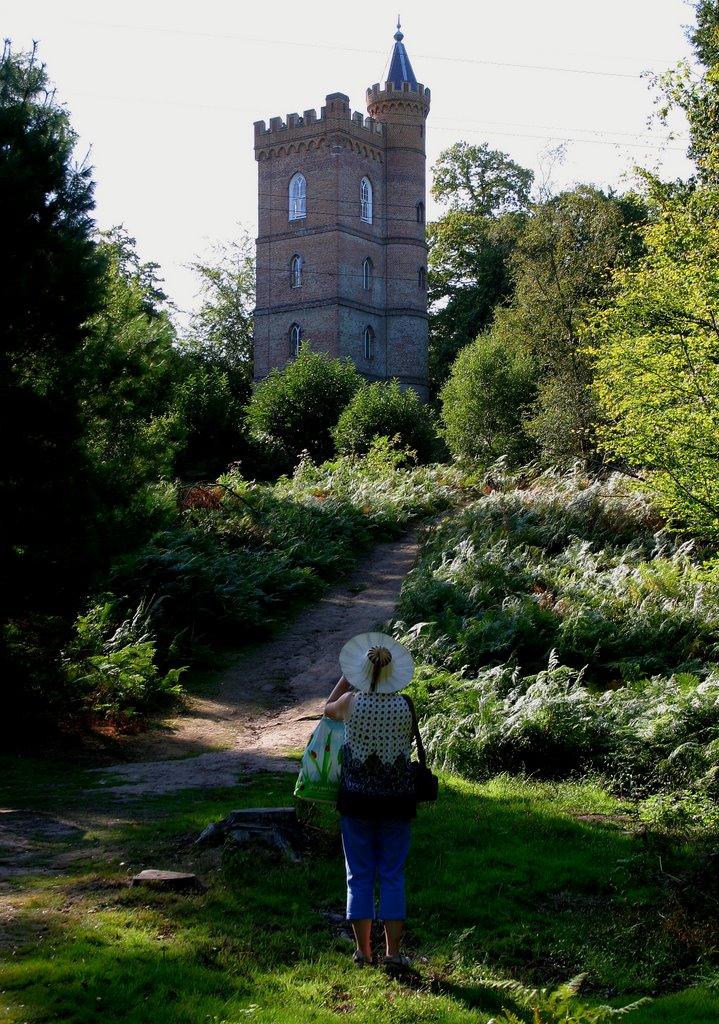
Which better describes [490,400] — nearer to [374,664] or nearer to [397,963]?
[374,664]

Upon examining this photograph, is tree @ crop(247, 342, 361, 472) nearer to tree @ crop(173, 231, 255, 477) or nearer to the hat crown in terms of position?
tree @ crop(173, 231, 255, 477)

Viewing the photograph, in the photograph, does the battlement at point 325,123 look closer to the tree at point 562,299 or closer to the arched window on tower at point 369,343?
the arched window on tower at point 369,343

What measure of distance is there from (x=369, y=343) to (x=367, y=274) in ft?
11.2

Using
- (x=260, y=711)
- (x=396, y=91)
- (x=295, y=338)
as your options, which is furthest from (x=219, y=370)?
(x=260, y=711)

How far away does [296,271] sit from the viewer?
50469 mm

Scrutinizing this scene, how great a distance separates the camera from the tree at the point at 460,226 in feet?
178

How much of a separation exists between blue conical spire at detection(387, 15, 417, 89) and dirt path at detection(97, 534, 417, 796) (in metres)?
39.9

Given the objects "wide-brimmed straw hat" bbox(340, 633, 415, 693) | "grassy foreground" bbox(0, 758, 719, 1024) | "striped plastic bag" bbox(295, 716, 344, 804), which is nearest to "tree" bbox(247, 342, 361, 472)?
"grassy foreground" bbox(0, 758, 719, 1024)

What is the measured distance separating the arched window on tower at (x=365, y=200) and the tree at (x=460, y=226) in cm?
539

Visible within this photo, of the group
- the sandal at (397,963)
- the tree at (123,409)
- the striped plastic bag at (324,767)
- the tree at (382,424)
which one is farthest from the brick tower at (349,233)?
the sandal at (397,963)

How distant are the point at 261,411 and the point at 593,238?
13.2m

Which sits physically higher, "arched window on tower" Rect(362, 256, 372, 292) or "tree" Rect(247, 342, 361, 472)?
"arched window on tower" Rect(362, 256, 372, 292)

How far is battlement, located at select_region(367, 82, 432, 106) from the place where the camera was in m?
52.2

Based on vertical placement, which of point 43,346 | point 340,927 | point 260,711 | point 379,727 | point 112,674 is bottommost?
point 340,927
